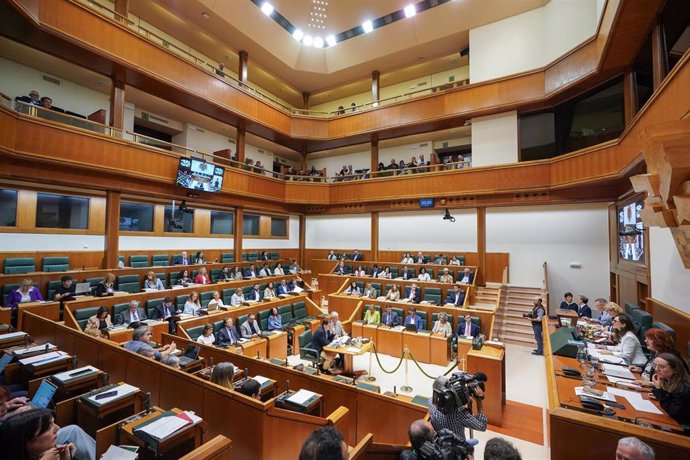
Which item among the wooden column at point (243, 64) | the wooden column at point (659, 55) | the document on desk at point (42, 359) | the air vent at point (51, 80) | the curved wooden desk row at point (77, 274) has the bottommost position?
the document on desk at point (42, 359)

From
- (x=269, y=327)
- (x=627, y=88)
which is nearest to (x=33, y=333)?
(x=269, y=327)

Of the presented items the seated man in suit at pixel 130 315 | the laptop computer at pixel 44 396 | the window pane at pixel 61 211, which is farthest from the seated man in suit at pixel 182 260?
the laptop computer at pixel 44 396

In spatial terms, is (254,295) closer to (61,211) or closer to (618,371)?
(61,211)

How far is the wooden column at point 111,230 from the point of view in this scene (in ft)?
25.9

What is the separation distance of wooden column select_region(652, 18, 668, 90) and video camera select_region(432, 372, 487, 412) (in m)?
5.89

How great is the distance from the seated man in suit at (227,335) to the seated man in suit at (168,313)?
0.93 m

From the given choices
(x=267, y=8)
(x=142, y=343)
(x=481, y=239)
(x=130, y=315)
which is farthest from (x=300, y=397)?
(x=267, y=8)

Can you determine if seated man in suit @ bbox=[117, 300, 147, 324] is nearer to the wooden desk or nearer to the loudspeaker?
the wooden desk

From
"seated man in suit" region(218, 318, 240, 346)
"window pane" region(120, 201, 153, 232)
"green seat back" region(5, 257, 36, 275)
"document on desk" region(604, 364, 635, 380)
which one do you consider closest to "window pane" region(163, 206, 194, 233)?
"window pane" region(120, 201, 153, 232)

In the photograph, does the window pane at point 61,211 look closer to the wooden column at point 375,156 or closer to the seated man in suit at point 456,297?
the wooden column at point 375,156

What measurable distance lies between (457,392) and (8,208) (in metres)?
10.2

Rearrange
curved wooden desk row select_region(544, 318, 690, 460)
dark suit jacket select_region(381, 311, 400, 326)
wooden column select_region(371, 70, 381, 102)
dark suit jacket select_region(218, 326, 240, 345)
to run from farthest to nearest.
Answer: wooden column select_region(371, 70, 381, 102), dark suit jacket select_region(381, 311, 400, 326), dark suit jacket select_region(218, 326, 240, 345), curved wooden desk row select_region(544, 318, 690, 460)

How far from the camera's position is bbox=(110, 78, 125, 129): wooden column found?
25.7 feet

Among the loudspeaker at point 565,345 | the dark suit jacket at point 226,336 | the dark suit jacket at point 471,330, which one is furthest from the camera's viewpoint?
the dark suit jacket at point 471,330
